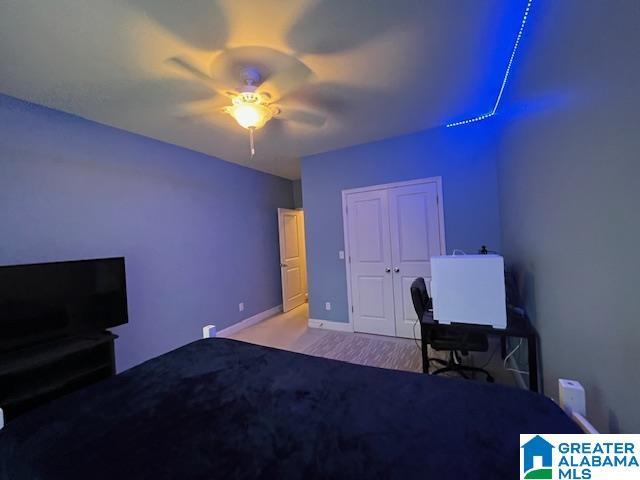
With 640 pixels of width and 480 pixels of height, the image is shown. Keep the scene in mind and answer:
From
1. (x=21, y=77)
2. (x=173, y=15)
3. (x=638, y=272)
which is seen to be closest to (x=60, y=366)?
(x=21, y=77)

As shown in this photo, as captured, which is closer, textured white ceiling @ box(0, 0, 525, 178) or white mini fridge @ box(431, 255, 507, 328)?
textured white ceiling @ box(0, 0, 525, 178)

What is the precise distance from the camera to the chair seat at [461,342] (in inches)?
85.4

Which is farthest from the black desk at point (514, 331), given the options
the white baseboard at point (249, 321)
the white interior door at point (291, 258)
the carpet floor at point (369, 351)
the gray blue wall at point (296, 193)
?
the gray blue wall at point (296, 193)

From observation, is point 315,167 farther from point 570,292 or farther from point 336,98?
point 570,292

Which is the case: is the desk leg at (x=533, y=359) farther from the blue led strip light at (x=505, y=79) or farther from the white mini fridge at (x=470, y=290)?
the blue led strip light at (x=505, y=79)

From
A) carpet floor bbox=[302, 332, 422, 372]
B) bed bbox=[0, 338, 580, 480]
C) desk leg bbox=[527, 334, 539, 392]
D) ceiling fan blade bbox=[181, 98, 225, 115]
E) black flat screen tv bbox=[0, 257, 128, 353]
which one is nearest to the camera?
bed bbox=[0, 338, 580, 480]

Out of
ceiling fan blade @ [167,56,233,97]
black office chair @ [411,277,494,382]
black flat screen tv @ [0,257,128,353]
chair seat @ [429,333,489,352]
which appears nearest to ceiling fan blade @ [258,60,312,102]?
ceiling fan blade @ [167,56,233,97]

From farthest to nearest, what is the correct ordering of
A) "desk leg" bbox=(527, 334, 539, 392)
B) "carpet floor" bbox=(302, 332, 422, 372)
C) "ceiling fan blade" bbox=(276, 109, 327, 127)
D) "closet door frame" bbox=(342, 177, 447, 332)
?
"closet door frame" bbox=(342, 177, 447, 332)
"carpet floor" bbox=(302, 332, 422, 372)
"ceiling fan blade" bbox=(276, 109, 327, 127)
"desk leg" bbox=(527, 334, 539, 392)

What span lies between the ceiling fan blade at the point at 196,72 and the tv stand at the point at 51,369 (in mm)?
2168

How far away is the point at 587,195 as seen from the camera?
1.05m

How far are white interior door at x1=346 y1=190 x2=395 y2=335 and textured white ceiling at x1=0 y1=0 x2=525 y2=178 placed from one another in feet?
4.04

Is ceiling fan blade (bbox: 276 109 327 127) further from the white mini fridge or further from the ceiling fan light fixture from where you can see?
the white mini fridge

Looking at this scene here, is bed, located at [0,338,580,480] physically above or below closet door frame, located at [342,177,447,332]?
below

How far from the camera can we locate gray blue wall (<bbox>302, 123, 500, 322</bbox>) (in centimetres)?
308
